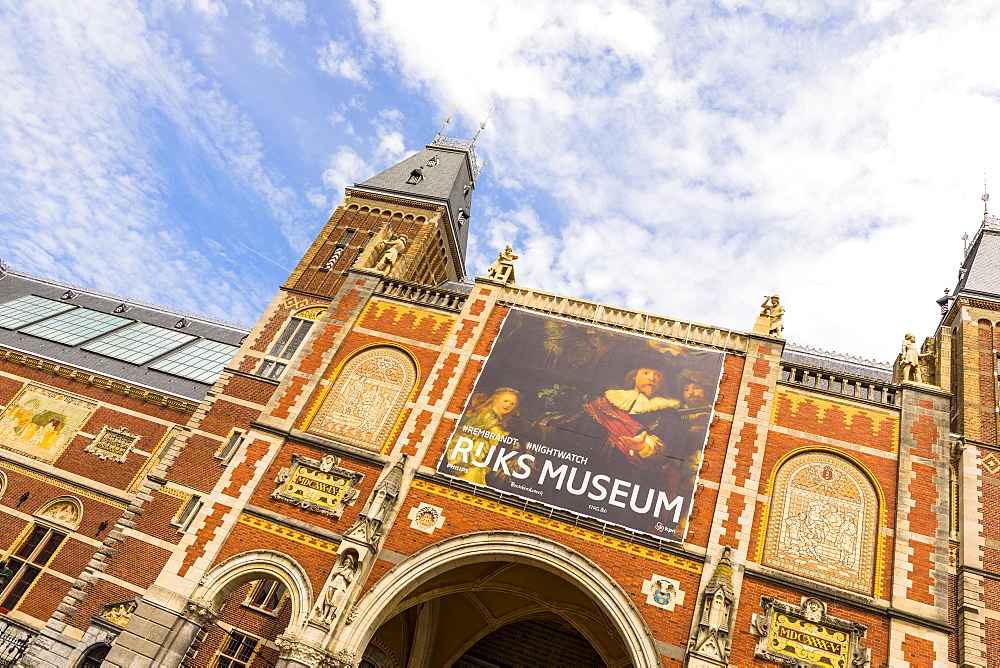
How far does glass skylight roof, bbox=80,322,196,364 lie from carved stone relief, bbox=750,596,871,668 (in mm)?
27439

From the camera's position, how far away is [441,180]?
3212 centimetres

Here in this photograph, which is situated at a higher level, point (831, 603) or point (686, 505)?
point (686, 505)

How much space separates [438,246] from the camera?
30453 mm

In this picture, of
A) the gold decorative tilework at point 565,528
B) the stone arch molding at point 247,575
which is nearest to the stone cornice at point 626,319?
the gold decorative tilework at point 565,528

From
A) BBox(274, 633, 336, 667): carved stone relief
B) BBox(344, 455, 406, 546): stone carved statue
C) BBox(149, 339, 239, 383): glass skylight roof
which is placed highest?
BBox(149, 339, 239, 383): glass skylight roof

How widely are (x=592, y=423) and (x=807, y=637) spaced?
6947mm

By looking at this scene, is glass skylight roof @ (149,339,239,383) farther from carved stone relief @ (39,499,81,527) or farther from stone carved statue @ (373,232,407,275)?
stone carved statue @ (373,232,407,275)

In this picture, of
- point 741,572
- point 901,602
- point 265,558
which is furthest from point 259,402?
point 901,602

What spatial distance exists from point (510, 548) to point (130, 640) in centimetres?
942

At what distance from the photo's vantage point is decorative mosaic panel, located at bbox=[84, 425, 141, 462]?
81.8ft

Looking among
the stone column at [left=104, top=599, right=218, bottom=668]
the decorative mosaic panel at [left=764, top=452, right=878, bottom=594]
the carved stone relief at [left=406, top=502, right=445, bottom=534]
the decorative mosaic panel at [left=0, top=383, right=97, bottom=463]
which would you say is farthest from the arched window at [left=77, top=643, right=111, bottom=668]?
the decorative mosaic panel at [left=764, top=452, right=878, bottom=594]

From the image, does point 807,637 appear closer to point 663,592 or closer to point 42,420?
point 663,592

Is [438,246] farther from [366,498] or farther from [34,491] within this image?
[34,491]

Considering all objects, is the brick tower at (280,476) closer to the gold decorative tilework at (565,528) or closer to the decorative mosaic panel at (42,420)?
the gold decorative tilework at (565,528)
